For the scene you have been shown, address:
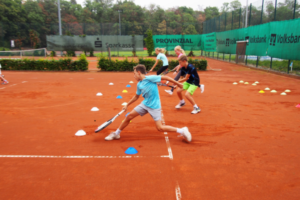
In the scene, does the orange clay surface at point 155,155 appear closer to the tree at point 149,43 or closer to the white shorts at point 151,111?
the white shorts at point 151,111

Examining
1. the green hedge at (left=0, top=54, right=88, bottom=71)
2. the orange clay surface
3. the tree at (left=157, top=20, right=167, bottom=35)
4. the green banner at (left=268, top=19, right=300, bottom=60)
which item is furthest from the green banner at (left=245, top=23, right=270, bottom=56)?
the tree at (left=157, top=20, right=167, bottom=35)

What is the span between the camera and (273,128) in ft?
18.1

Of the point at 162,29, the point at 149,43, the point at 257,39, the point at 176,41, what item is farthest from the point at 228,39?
the point at 162,29

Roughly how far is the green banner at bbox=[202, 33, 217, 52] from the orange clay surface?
20880mm

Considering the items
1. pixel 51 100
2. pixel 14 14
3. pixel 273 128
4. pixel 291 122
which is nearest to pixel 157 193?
pixel 273 128

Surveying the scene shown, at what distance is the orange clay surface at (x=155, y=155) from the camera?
127 inches

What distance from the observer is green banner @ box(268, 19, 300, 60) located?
42.3 feet

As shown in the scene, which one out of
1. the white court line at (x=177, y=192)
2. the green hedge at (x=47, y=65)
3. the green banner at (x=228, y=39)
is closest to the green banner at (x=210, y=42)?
the green banner at (x=228, y=39)

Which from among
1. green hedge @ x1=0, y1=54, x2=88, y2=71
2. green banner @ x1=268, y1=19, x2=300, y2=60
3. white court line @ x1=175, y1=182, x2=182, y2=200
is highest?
green banner @ x1=268, y1=19, x2=300, y2=60

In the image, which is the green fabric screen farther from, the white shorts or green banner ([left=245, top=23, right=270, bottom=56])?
the white shorts

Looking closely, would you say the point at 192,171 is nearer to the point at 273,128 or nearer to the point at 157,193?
the point at 157,193

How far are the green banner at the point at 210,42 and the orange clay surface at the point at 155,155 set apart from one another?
20880 millimetres

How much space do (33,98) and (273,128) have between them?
7.95 m

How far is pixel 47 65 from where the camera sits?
1775cm
